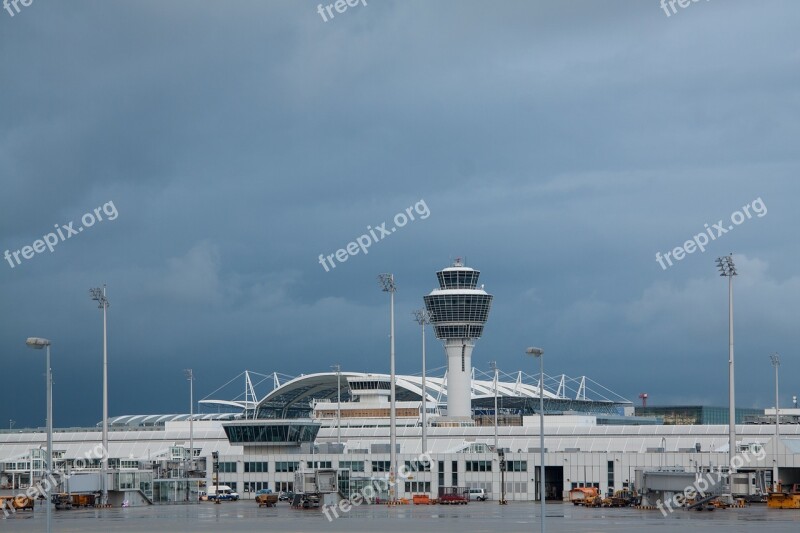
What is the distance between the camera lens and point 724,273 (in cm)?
9438

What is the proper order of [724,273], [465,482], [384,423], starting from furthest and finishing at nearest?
[384,423], [465,482], [724,273]

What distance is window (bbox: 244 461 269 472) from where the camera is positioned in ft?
431

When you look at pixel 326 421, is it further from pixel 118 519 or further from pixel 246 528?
pixel 246 528


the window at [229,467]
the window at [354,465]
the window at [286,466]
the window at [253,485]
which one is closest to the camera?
the window at [354,465]

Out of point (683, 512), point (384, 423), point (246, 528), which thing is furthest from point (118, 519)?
point (384, 423)

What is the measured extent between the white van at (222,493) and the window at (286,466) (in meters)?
6.50

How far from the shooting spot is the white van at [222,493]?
11575 centimetres

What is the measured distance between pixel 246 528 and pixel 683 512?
30990 millimetres

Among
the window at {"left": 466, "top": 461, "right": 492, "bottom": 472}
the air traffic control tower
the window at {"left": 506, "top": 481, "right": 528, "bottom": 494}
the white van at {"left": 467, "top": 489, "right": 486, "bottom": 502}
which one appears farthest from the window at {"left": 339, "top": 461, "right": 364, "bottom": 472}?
the air traffic control tower

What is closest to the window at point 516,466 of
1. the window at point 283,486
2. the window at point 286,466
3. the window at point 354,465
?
the window at point 354,465

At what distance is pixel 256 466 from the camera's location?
132m

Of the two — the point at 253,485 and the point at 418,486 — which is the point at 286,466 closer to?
the point at 253,485

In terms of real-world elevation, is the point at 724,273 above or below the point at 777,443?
above

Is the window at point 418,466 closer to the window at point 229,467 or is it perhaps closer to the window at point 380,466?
the window at point 380,466
